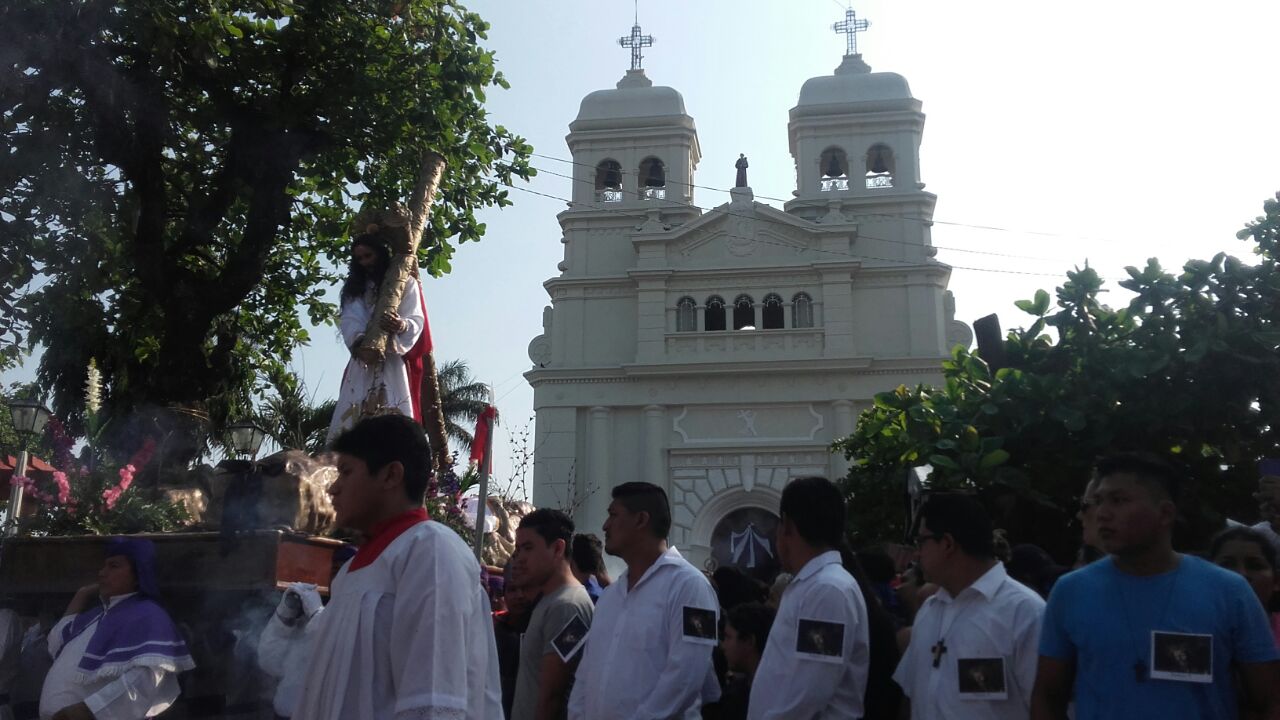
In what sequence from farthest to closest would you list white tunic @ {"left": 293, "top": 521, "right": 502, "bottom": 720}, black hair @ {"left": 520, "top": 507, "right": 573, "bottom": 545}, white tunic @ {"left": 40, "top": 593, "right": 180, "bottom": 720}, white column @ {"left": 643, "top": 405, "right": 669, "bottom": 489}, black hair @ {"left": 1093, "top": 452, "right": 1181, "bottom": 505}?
white column @ {"left": 643, "top": 405, "right": 669, "bottom": 489}, black hair @ {"left": 520, "top": 507, "right": 573, "bottom": 545}, white tunic @ {"left": 40, "top": 593, "right": 180, "bottom": 720}, black hair @ {"left": 1093, "top": 452, "right": 1181, "bottom": 505}, white tunic @ {"left": 293, "top": 521, "right": 502, "bottom": 720}

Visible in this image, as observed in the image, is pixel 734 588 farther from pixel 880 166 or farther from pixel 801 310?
pixel 880 166

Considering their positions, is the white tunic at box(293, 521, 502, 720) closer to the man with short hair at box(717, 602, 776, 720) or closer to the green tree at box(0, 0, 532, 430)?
the man with short hair at box(717, 602, 776, 720)

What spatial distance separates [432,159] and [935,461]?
12.0 feet

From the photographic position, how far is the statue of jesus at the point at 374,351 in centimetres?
638

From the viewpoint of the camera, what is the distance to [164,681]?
15.0 feet

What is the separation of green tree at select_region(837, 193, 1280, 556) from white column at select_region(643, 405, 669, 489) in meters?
19.5

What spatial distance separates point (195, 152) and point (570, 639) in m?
7.88

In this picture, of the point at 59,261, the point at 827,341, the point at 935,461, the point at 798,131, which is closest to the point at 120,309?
the point at 59,261

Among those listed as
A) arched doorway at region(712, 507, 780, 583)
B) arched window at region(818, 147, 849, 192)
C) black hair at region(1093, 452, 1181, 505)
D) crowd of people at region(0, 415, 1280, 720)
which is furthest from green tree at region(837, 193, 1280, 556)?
arched window at region(818, 147, 849, 192)

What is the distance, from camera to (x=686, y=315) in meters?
29.0

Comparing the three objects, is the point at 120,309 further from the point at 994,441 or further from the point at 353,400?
the point at 994,441

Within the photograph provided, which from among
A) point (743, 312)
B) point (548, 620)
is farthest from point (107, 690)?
point (743, 312)

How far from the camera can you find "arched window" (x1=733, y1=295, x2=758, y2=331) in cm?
2886

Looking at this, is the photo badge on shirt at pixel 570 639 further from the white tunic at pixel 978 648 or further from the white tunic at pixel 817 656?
the white tunic at pixel 978 648
